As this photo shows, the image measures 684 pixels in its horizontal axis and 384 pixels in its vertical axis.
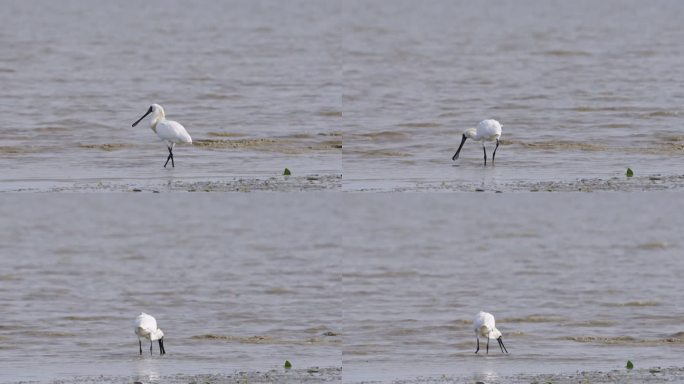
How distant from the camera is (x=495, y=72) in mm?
26391

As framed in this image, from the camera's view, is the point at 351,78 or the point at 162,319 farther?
the point at 351,78

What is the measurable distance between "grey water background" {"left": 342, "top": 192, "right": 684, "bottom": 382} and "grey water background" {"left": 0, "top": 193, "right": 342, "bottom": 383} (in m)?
0.62

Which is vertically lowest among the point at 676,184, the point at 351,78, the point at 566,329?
the point at 566,329

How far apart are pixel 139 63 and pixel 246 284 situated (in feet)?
32.3

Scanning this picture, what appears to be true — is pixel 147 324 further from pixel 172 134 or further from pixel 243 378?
pixel 243 378

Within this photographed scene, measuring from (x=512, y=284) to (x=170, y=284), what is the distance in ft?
15.3

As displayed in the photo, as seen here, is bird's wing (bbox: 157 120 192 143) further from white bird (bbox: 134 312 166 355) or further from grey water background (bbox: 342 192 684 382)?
grey water background (bbox: 342 192 684 382)

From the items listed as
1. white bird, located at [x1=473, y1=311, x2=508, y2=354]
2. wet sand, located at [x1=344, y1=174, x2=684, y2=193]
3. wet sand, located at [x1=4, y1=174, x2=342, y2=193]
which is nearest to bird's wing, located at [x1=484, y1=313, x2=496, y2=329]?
white bird, located at [x1=473, y1=311, x2=508, y2=354]

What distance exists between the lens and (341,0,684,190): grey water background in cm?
1603

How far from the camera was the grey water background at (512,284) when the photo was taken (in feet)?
46.3

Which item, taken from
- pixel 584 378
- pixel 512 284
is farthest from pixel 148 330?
pixel 512 284

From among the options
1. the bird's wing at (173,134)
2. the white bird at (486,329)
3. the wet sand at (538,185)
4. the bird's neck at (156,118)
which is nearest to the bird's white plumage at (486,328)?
the white bird at (486,329)

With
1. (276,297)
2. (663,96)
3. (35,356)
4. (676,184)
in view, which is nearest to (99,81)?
(276,297)

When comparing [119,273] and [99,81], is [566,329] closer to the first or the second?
[119,273]
